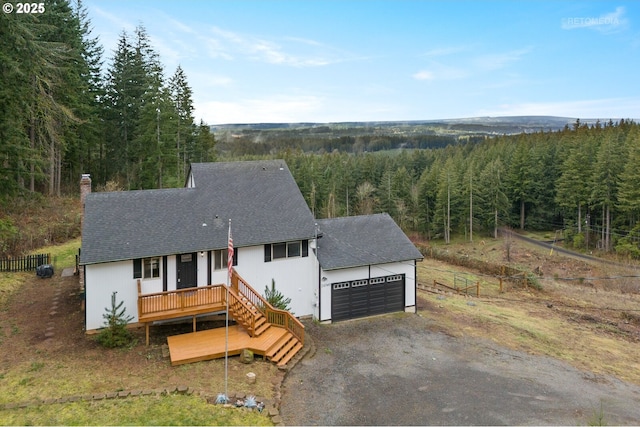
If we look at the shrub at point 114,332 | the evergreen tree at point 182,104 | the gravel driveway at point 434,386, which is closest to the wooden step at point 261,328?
the gravel driveway at point 434,386

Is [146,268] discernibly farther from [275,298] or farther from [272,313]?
[275,298]

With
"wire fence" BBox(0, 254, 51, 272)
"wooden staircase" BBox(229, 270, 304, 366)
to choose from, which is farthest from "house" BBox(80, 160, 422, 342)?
"wire fence" BBox(0, 254, 51, 272)

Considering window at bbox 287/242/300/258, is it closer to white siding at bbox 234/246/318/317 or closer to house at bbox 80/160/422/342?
house at bbox 80/160/422/342

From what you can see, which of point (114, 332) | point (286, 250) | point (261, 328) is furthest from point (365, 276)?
point (114, 332)

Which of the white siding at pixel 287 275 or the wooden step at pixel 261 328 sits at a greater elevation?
the white siding at pixel 287 275

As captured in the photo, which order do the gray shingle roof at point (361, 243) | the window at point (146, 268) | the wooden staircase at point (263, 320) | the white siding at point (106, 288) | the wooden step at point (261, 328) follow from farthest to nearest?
the gray shingle roof at point (361, 243), the window at point (146, 268), the wooden step at point (261, 328), the white siding at point (106, 288), the wooden staircase at point (263, 320)

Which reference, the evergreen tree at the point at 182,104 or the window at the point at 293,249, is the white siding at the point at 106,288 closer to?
the window at the point at 293,249

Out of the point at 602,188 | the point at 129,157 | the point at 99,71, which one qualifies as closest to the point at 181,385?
the point at 129,157
